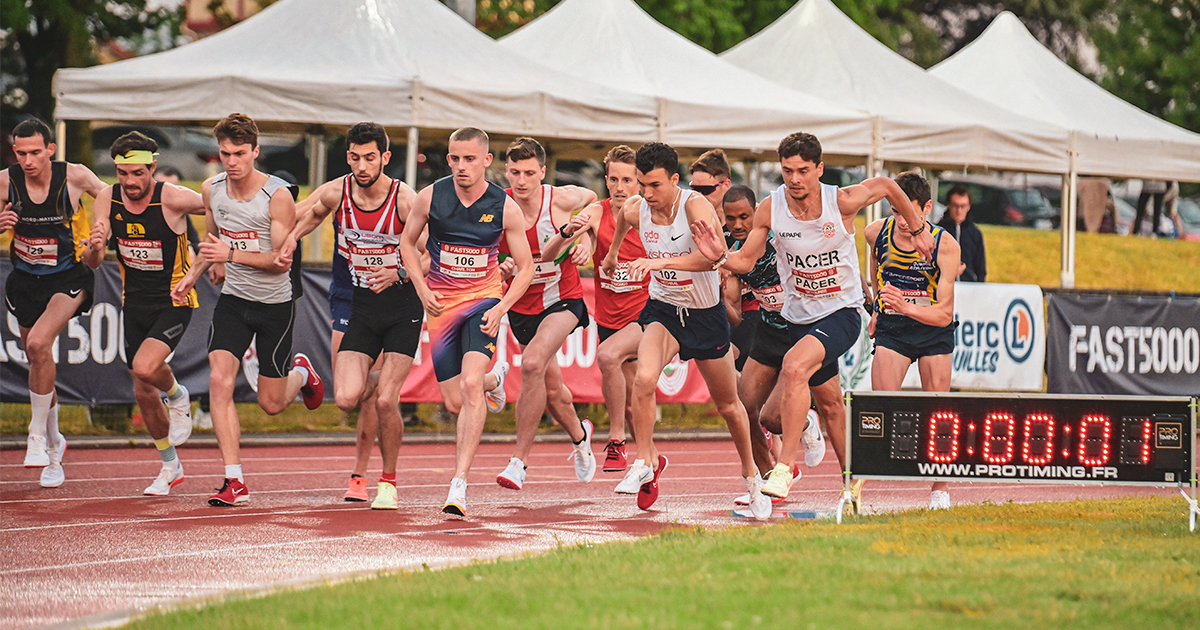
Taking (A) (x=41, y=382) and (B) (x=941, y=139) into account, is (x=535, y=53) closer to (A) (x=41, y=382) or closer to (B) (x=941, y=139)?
(B) (x=941, y=139)

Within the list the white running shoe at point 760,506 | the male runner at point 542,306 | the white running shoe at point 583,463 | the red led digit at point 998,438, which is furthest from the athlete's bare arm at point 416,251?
the red led digit at point 998,438

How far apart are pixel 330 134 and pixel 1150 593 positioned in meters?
13.7

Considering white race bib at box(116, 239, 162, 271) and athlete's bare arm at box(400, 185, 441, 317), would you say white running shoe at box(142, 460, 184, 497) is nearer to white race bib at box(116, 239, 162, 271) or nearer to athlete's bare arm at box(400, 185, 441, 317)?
white race bib at box(116, 239, 162, 271)

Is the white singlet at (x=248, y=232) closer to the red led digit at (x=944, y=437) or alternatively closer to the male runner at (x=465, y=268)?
the male runner at (x=465, y=268)

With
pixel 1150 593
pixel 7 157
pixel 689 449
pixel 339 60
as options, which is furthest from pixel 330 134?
pixel 7 157

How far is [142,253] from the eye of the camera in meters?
10.3

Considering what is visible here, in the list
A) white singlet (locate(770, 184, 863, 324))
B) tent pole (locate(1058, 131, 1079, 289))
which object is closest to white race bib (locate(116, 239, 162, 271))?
white singlet (locate(770, 184, 863, 324))

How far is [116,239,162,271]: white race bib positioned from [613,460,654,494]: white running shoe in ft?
11.9

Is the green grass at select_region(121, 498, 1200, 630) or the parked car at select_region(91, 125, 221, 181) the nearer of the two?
the green grass at select_region(121, 498, 1200, 630)

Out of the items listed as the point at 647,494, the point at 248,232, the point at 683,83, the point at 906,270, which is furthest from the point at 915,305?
the point at 683,83

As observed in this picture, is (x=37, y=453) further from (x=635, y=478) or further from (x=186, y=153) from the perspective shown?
(x=186, y=153)

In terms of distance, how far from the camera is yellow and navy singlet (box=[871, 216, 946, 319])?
32.2 ft

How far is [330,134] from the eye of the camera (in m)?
18.0

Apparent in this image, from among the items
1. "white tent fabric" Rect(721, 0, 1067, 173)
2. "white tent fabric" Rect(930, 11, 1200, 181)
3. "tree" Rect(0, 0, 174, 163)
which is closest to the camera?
"white tent fabric" Rect(721, 0, 1067, 173)
